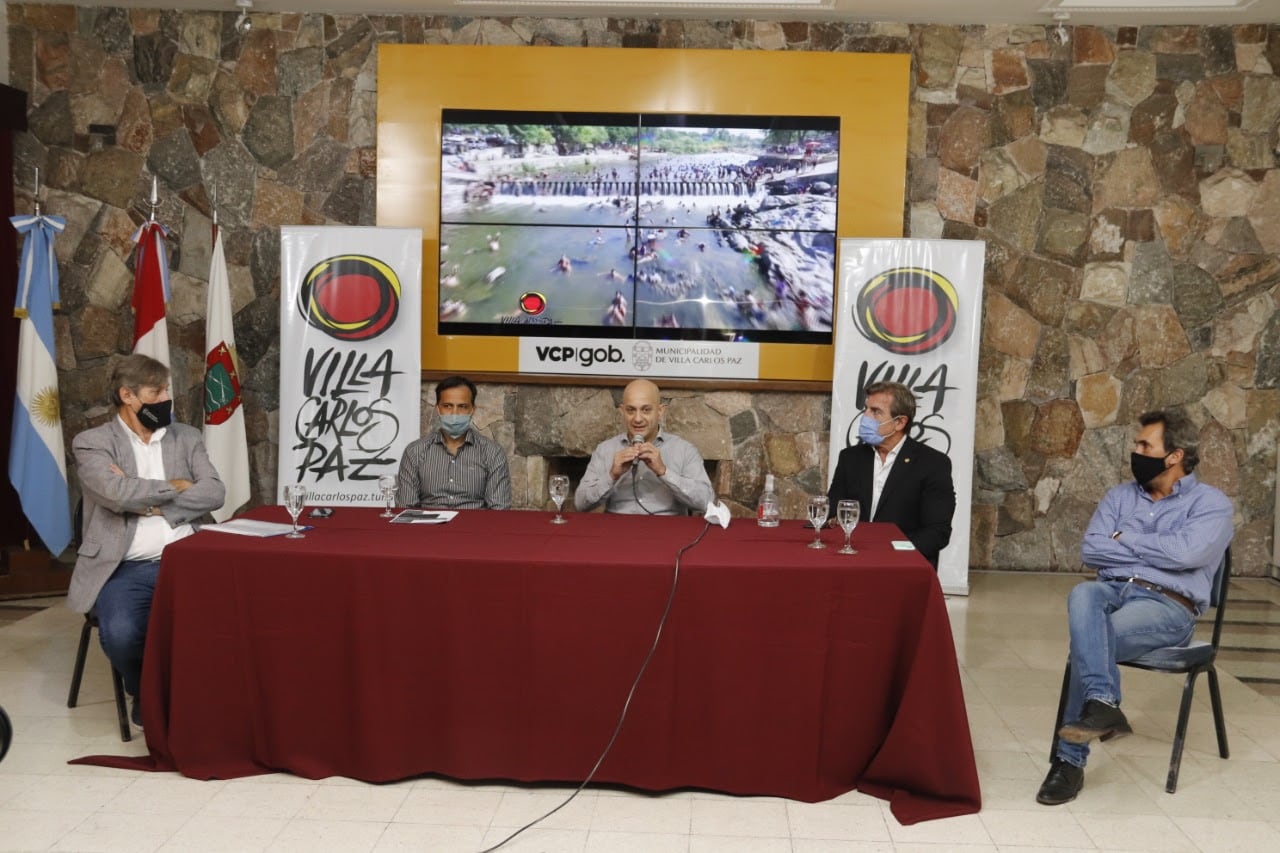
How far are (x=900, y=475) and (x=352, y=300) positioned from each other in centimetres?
286

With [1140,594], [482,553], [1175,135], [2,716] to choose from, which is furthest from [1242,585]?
[2,716]

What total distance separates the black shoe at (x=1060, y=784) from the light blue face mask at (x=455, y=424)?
2.24 meters

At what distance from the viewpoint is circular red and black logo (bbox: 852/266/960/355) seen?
5.29 meters

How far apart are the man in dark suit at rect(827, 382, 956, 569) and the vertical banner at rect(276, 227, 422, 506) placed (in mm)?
2382

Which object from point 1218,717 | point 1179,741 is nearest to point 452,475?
point 1179,741

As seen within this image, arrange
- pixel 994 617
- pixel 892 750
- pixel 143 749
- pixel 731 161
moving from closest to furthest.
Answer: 1. pixel 892 750
2. pixel 143 749
3. pixel 994 617
4. pixel 731 161

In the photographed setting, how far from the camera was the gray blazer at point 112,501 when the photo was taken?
338cm

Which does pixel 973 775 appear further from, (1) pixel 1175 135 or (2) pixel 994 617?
(1) pixel 1175 135

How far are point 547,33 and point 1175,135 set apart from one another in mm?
3226

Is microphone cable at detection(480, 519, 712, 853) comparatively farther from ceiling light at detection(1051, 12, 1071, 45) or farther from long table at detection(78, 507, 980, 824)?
ceiling light at detection(1051, 12, 1071, 45)

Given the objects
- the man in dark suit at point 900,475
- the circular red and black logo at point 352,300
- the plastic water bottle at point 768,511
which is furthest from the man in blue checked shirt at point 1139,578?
the circular red and black logo at point 352,300

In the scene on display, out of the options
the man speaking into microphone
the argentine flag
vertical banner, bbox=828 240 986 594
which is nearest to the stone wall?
vertical banner, bbox=828 240 986 594

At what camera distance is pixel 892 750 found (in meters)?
2.87

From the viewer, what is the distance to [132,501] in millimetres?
3383
